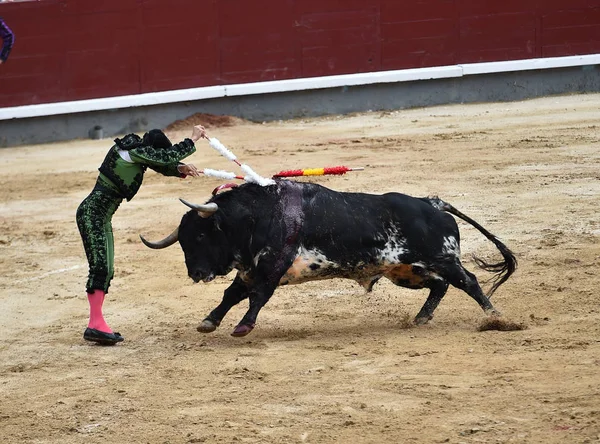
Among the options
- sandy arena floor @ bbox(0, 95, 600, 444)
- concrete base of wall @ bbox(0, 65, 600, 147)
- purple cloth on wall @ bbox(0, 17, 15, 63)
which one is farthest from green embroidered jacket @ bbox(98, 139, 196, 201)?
concrete base of wall @ bbox(0, 65, 600, 147)

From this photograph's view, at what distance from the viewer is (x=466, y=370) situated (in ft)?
14.2

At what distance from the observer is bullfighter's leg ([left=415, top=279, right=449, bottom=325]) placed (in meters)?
5.26

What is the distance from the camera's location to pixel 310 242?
520 cm

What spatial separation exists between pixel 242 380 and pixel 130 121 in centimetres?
785

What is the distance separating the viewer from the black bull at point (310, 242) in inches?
203

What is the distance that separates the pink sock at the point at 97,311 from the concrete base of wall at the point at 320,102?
6.83m

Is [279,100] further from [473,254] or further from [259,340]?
[259,340]

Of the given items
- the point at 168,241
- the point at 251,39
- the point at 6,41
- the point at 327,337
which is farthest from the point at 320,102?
the point at 327,337

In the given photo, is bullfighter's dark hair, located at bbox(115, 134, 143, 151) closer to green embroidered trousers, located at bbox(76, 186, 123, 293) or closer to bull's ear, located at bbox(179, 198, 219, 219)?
green embroidered trousers, located at bbox(76, 186, 123, 293)

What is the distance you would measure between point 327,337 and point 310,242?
424mm

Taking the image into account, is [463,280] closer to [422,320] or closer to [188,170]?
[422,320]

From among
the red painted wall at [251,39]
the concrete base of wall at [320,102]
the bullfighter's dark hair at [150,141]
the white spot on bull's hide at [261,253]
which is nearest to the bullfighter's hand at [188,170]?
the bullfighter's dark hair at [150,141]

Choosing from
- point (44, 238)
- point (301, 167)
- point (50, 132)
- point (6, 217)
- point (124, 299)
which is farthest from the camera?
point (50, 132)

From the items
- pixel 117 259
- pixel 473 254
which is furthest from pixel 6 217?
pixel 473 254
